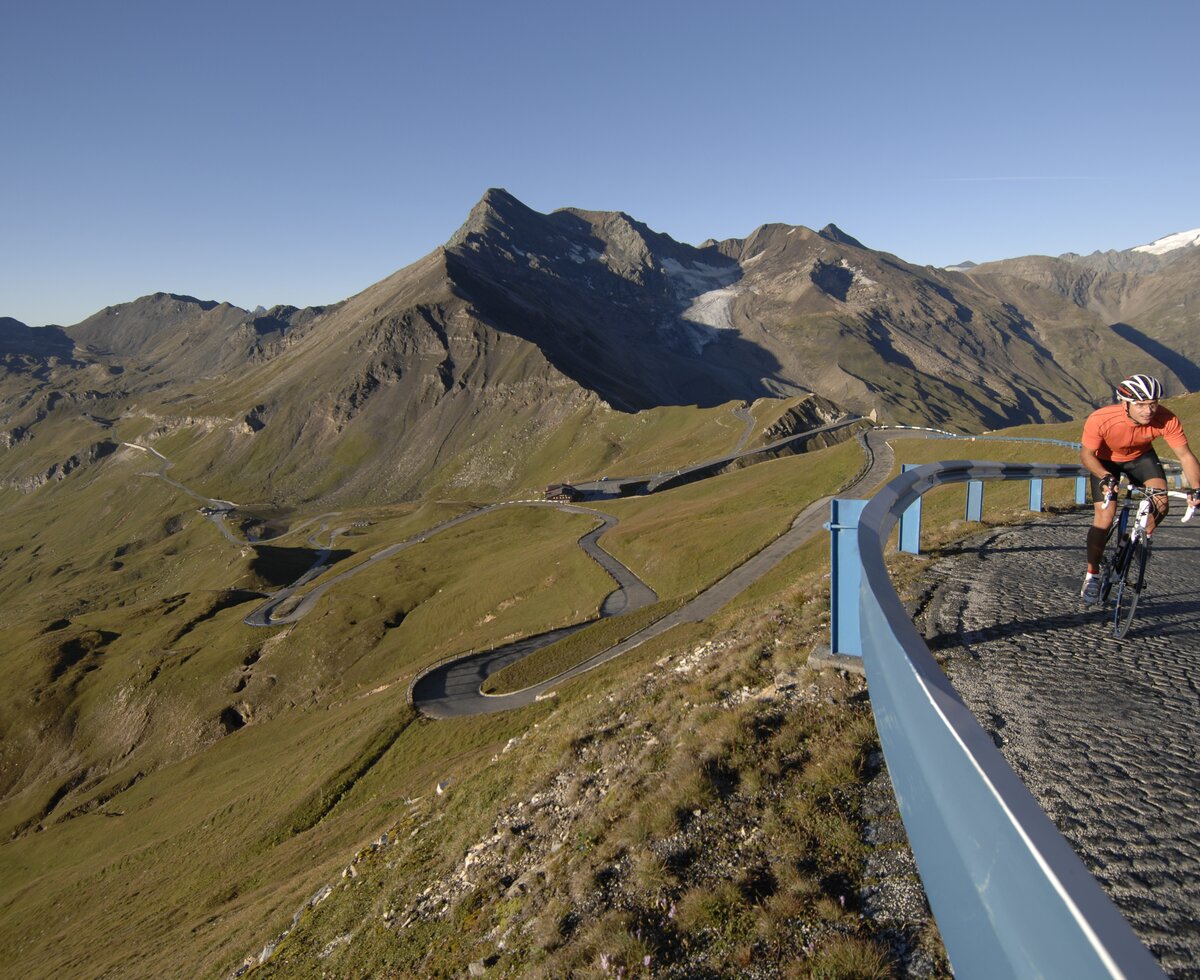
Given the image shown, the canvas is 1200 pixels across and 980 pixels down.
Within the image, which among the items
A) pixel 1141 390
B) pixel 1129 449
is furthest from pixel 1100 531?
pixel 1141 390

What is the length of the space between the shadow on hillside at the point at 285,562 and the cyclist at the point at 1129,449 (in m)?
135

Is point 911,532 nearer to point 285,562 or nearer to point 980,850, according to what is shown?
point 980,850

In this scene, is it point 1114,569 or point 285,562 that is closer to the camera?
point 1114,569

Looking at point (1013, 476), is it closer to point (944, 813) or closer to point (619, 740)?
point (619, 740)

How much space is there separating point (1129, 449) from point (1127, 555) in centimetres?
179

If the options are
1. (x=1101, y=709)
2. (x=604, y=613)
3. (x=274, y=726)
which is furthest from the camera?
(x=274, y=726)

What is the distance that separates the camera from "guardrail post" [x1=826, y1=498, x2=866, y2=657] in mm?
9117

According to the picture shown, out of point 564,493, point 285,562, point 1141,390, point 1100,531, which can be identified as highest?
point 1141,390

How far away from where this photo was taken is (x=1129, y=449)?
426 inches

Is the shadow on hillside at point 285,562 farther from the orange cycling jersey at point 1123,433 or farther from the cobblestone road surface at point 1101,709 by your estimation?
the orange cycling jersey at point 1123,433

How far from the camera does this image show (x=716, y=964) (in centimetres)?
590

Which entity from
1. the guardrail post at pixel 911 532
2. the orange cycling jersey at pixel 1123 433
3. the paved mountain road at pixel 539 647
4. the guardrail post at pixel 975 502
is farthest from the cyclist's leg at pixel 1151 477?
the paved mountain road at pixel 539 647

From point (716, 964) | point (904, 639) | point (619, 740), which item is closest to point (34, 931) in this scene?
point (619, 740)

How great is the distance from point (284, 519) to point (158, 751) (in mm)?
136370
